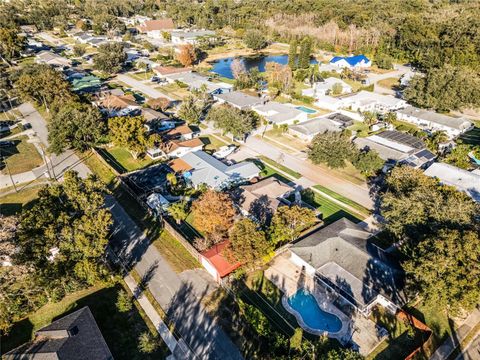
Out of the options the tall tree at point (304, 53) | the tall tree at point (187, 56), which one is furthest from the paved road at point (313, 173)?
the tall tree at point (187, 56)

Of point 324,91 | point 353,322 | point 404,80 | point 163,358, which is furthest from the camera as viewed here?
point 404,80

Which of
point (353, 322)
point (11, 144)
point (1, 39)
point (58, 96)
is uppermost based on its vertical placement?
point (1, 39)

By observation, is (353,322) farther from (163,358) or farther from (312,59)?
(312,59)

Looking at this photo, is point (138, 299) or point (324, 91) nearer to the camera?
point (138, 299)

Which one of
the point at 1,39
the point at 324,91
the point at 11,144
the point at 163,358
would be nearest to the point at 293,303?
the point at 163,358

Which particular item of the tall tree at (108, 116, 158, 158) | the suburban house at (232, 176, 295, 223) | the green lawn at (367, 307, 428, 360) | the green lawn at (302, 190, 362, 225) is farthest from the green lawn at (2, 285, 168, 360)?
the green lawn at (302, 190, 362, 225)

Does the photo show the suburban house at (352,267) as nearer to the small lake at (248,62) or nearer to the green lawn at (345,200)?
the green lawn at (345,200)

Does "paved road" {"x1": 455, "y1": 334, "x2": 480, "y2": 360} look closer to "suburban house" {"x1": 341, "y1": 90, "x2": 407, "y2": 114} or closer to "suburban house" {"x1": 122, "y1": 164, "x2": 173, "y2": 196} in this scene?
"suburban house" {"x1": 122, "y1": 164, "x2": 173, "y2": 196}

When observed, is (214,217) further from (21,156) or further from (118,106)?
(118,106)
